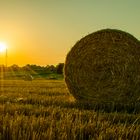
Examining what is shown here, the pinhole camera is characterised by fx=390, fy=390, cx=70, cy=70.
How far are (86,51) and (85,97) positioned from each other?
1305 mm

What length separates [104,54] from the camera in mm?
10562

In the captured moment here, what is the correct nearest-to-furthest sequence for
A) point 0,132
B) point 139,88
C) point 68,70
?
1. point 0,132
2. point 139,88
3. point 68,70

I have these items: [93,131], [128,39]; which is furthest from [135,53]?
[93,131]

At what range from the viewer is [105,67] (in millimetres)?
10617

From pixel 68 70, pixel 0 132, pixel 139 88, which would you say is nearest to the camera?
pixel 0 132

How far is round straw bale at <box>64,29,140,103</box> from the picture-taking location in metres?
10.0

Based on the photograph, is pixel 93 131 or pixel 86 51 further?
pixel 86 51

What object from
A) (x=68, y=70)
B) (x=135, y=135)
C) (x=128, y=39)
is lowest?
(x=135, y=135)

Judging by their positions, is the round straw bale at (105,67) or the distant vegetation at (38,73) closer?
the round straw bale at (105,67)

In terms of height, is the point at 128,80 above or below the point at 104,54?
below

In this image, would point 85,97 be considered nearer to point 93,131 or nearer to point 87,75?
point 87,75

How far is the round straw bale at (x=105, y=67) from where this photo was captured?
10031 millimetres

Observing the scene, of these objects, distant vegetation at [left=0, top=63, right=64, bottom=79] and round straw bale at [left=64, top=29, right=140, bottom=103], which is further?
distant vegetation at [left=0, top=63, right=64, bottom=79]

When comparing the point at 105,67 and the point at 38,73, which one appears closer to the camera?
the point at 105,67
